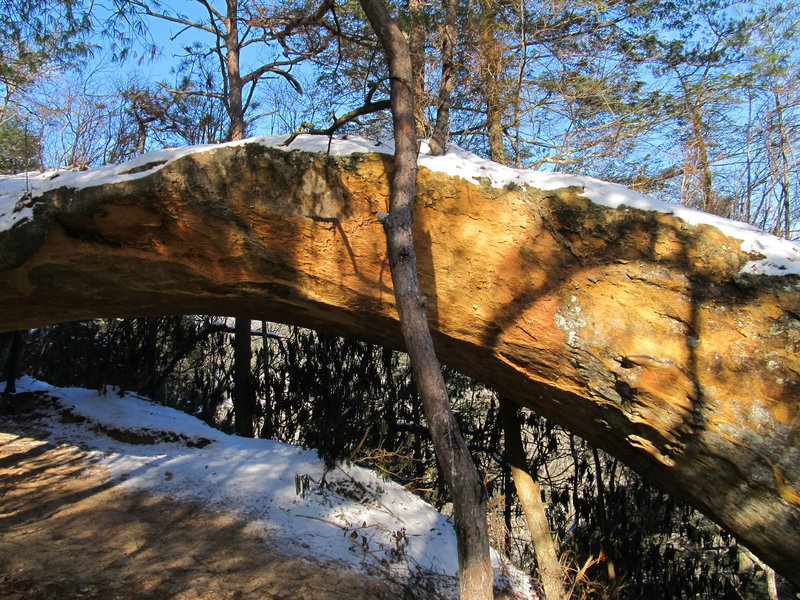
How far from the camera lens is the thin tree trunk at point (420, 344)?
2871 mm

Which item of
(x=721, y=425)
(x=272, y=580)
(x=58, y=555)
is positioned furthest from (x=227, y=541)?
(x=721, y=425)

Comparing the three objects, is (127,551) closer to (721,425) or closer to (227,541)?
(227,541)

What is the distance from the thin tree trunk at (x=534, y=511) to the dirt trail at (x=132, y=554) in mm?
1822

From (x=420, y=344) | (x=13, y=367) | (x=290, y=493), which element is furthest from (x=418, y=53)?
(x=13, y=367)

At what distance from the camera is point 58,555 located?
387 centimetres

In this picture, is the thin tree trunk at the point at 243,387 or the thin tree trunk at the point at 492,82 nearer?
the thin tree trunk at the point at 492,82

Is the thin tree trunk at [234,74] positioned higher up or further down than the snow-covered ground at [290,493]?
higher up

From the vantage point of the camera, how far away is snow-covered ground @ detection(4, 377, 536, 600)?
461 cm

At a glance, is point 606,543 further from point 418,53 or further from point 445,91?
point 418,53

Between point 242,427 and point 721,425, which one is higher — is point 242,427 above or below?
below

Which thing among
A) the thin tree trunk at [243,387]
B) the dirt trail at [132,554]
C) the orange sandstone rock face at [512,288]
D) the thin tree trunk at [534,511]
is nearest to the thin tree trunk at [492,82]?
the thin tree trunk at [534,511]

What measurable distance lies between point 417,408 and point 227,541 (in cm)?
375

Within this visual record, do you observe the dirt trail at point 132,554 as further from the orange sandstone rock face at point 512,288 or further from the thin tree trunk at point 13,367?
the thin tree trunk at point 13,367

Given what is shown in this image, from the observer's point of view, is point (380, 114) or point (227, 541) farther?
point (380, 114)
